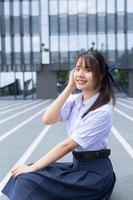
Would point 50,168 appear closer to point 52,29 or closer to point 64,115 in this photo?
point 64,115

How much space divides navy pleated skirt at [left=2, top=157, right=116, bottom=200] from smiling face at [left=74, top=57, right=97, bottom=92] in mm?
618

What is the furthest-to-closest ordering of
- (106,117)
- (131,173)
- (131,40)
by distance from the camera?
1. (131,40)
2. (131,173)
3. (106,117)

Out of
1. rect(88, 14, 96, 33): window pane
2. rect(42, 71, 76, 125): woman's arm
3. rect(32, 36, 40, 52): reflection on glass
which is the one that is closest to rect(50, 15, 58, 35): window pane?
rect(32, 36, 40, 52): reflection on glass

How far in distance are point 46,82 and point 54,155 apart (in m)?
37.7

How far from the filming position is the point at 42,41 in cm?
4097

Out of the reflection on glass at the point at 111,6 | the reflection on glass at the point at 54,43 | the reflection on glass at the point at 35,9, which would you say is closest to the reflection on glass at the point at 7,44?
the reflection on glass at the point at 35,9

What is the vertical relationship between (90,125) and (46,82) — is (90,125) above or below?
above

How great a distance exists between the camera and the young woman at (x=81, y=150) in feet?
12.3

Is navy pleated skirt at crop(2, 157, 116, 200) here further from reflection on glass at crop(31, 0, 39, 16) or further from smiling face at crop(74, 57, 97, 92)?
reflection on glass at crop(31, 0, 39, 16)

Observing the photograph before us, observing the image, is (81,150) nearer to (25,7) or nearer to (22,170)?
(22,170)

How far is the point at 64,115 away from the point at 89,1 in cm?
3818

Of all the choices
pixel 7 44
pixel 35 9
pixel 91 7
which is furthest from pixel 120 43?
pixel 7 44

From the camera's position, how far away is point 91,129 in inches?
148

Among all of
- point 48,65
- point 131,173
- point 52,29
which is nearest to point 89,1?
point 52,29
